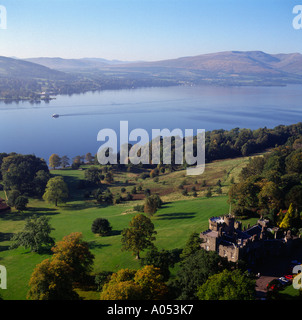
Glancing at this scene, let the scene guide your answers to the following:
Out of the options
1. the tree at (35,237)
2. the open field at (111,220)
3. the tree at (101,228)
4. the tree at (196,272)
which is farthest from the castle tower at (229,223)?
the tree at (35,237)

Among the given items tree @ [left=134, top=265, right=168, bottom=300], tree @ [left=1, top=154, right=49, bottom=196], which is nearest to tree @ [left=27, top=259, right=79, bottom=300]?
tree @ [left=134, top=265, right=168, bottom=300]

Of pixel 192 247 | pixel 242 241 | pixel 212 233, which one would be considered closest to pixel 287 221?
pixel 242 241

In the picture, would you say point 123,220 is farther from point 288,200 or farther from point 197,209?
point 288,200

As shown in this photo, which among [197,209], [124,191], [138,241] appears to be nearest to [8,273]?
[138,241]

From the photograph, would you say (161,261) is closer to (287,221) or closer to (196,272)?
(196,272)

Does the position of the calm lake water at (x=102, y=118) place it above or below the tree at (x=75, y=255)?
above

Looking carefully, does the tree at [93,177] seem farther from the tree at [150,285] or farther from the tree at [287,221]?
the tree at [150,285]

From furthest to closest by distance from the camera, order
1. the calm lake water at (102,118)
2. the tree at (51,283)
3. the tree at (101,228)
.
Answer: the calm lake water at (102,118), the tree at (101,228), the tree at (51,283)
